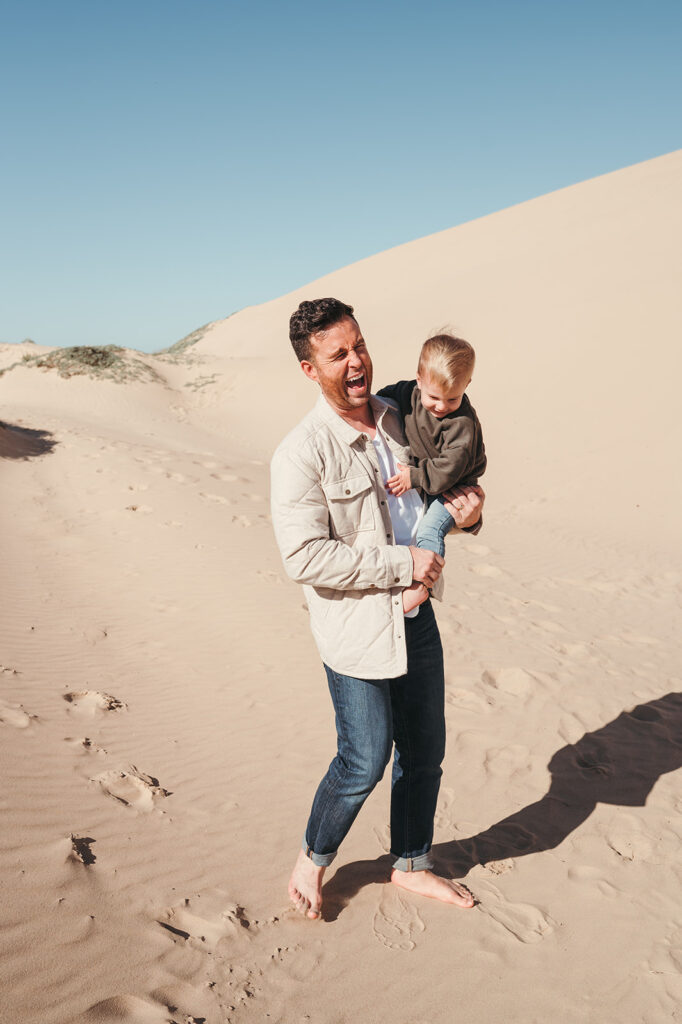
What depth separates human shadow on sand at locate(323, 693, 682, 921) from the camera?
3168 mm

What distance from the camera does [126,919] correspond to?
8.60 ft

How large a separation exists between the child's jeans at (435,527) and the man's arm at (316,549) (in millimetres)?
170

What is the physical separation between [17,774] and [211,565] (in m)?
3.87

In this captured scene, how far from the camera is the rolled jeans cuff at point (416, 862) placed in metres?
2.81

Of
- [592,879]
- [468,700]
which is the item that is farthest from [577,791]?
[468,700]

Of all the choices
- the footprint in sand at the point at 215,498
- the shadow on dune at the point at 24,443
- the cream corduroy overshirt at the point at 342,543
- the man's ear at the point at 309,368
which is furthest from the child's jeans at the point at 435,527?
the shadow on dune at the point at 24,443

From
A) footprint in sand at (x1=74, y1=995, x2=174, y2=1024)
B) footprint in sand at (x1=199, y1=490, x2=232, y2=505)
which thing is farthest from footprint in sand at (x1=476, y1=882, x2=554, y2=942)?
footprint in sand at (x1=199, y1=490, x2=232, y2=505)

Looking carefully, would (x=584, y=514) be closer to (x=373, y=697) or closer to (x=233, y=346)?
(x=373, y=697)

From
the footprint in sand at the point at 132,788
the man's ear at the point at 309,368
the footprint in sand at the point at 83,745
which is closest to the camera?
the man's ear at the point at 309,368

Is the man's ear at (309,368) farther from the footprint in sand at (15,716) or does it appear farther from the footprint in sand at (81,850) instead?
the footprint in sand at (15,716)

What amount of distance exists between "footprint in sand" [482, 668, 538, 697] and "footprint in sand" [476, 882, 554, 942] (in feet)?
7.10

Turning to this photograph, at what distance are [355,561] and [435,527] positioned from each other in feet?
1.31

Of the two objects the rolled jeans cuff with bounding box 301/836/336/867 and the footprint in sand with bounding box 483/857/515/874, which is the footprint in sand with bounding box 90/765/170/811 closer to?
the rolled jeans cuff with bounding box 301/836/336/867

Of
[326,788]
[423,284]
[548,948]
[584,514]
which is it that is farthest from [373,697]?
[423,284]
